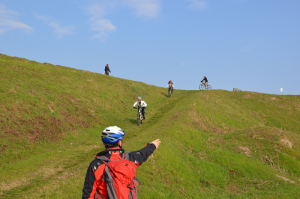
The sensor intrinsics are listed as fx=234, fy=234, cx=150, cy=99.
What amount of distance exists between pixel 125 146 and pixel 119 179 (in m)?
12.3

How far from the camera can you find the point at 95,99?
3061cm

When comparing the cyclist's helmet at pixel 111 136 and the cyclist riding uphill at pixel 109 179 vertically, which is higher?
the cyclist's helmet at pixel 111 136

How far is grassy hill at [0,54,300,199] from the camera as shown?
38.7 feet

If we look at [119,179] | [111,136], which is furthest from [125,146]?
[119,179]

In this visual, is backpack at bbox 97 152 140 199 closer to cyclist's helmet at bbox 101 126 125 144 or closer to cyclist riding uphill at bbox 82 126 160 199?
cyclist riding uphill at bbox 82 126 160 199

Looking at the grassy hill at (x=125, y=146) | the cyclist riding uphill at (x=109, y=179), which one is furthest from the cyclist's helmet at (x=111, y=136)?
the grassy hill at (x=125, y=146)

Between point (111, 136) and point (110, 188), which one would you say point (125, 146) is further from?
point (110, 188)

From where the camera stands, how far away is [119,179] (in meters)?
3.81

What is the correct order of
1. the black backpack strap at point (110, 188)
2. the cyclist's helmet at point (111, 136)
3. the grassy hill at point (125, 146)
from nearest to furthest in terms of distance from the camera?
the black backpack strap at point (110, 188) < the cyclist's helmet at point (111, 136) < the grassy hill at point (125, 146)

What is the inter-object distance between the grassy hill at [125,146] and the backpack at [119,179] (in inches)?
216

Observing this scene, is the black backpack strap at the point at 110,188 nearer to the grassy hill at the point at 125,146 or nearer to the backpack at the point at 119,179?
the backpack at the point at 119,179

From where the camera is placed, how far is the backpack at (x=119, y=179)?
3.77 metres

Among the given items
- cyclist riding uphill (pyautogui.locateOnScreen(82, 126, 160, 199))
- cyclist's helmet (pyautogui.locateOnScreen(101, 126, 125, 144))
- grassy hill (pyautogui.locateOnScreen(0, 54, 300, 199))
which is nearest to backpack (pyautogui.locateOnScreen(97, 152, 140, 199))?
cyclist riding uphill (pyautogui.locateOnScreen(82, 126, 160, 199))

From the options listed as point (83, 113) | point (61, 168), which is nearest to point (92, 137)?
point (83, 113)
